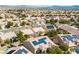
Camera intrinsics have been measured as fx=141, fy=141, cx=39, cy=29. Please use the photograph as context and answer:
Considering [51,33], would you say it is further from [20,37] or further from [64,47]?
[20,37]

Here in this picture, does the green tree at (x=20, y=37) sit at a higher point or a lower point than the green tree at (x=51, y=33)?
lower

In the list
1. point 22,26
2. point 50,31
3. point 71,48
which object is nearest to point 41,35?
point 50,31

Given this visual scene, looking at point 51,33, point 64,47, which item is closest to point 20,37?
point 51,33

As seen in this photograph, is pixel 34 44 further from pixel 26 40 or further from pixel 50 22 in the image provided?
pixel 50 22

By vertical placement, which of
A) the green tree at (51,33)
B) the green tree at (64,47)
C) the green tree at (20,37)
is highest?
the green tree at (51,33)

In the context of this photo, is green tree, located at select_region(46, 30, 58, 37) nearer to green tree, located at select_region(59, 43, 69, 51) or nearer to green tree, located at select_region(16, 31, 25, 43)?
green tree, located at select_region(59, 43, 69, 51)

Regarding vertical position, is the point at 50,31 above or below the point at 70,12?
below

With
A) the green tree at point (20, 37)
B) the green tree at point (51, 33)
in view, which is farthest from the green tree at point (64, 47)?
the green tree at point (20, 37)

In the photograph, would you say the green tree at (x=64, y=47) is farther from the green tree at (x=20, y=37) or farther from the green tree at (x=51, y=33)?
the green tree at (x=20, y=37)
